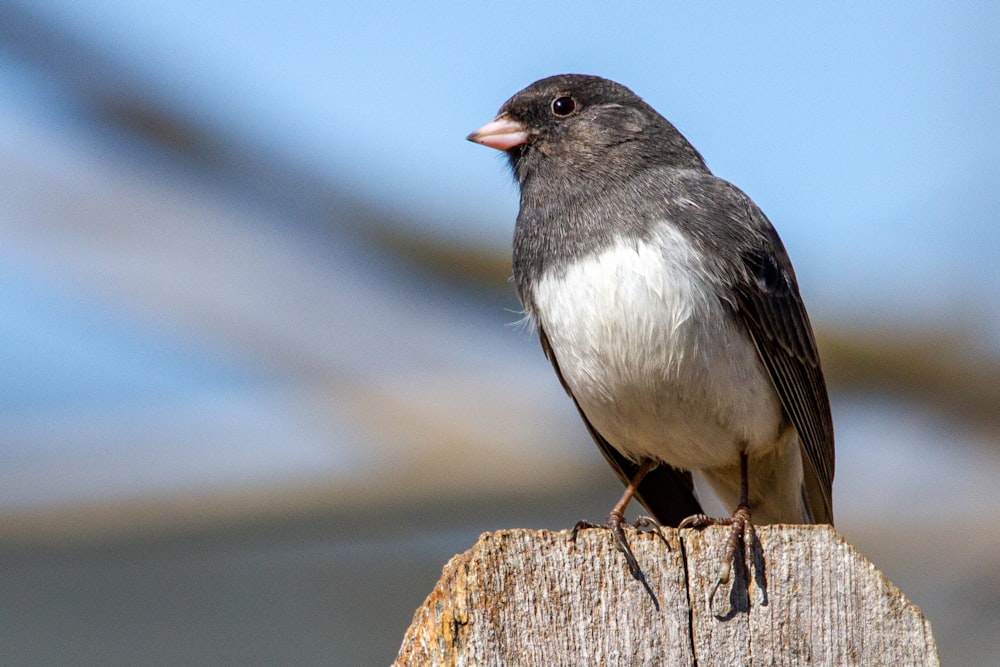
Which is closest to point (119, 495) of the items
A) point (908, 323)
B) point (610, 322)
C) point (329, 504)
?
point (329, 504)

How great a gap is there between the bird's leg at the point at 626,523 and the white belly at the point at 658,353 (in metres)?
0.22

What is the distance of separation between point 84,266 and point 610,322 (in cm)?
241

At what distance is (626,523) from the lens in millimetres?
2764

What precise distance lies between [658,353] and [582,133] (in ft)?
2.42

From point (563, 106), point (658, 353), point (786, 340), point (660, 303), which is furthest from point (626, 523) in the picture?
point (563, 106)

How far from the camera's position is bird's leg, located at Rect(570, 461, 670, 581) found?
6.07ft

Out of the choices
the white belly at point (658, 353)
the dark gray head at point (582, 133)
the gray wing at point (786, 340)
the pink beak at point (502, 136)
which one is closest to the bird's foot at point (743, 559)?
the white belly at point (658, 353)

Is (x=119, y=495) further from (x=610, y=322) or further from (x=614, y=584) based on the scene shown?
(x=614, y=584)

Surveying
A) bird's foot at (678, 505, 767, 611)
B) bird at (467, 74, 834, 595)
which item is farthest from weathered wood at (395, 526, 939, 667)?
bird at (467, 74, 834, 595)

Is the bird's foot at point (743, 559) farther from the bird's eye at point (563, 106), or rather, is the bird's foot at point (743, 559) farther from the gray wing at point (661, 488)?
the bird's eye at point (563, 106)

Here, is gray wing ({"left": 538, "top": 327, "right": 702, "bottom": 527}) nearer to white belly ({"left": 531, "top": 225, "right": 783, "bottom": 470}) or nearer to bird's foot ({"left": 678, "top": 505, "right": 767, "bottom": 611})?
white belly ({"left": 531, "top": 225, "right": 783, "bottom": 470})

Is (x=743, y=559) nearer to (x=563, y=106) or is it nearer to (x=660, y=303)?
(x=660, y=303)

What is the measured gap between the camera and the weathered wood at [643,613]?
179 cm

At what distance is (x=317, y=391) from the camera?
4777mm
